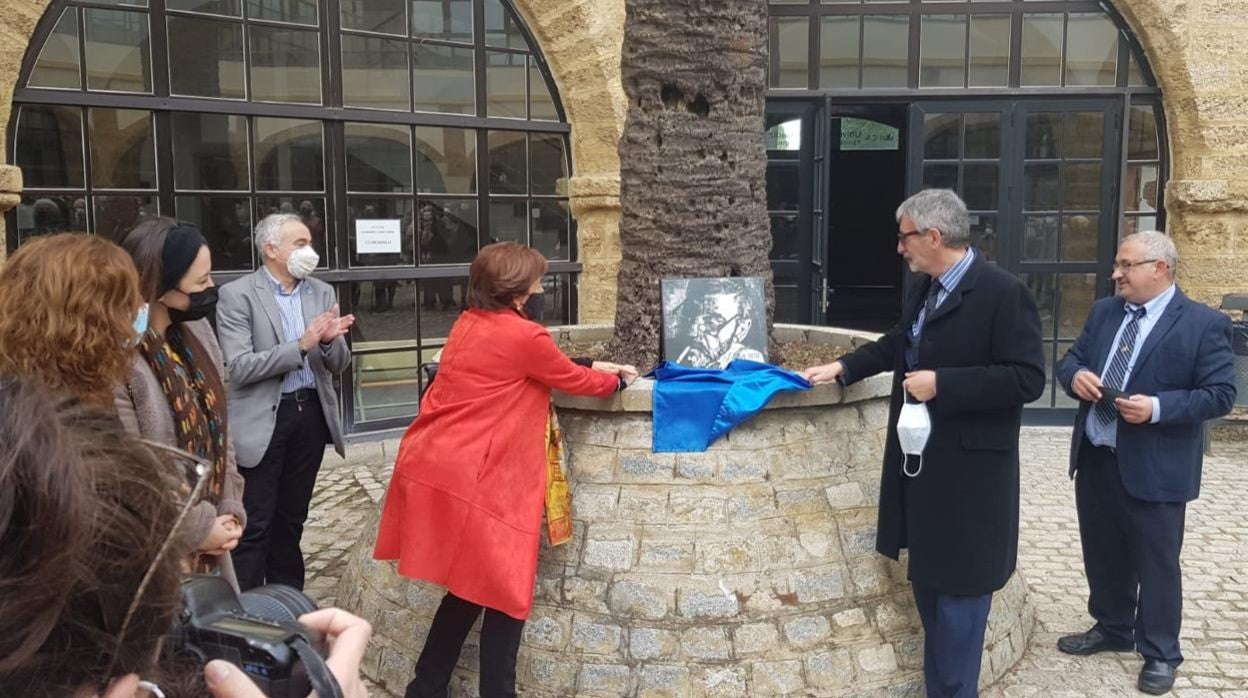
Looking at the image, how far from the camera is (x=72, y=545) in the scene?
891 mm

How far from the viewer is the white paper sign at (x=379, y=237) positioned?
25.5 ft

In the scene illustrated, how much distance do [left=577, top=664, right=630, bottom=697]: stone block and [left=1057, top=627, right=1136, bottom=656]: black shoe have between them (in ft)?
6.61

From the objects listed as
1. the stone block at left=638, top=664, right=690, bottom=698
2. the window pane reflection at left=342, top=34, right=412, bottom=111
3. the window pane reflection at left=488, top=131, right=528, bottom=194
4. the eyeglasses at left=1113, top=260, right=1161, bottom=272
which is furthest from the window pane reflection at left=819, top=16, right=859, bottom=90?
the stone block at left=638, top=664, right=690, bottom=698

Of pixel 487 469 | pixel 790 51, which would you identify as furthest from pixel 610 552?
pixel 790 51

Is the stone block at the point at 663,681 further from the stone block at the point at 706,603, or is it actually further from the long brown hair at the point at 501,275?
the long brown hair at the point at 501,275

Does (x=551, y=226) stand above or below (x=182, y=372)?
above

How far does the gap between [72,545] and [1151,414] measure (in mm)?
3800

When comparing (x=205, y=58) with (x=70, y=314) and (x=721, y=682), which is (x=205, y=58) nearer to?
(x=70, y=314)

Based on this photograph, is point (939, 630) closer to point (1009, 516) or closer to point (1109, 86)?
point (1009, 516)

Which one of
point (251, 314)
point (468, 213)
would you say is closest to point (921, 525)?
point (251, 314)

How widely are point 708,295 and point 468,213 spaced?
4387 millimetres

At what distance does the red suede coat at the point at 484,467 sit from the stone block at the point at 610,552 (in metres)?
0.45

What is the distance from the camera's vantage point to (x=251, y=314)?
14.0ft

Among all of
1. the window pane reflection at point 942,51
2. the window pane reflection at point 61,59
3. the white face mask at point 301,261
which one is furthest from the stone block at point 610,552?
the window pane reflection at point 942,51
